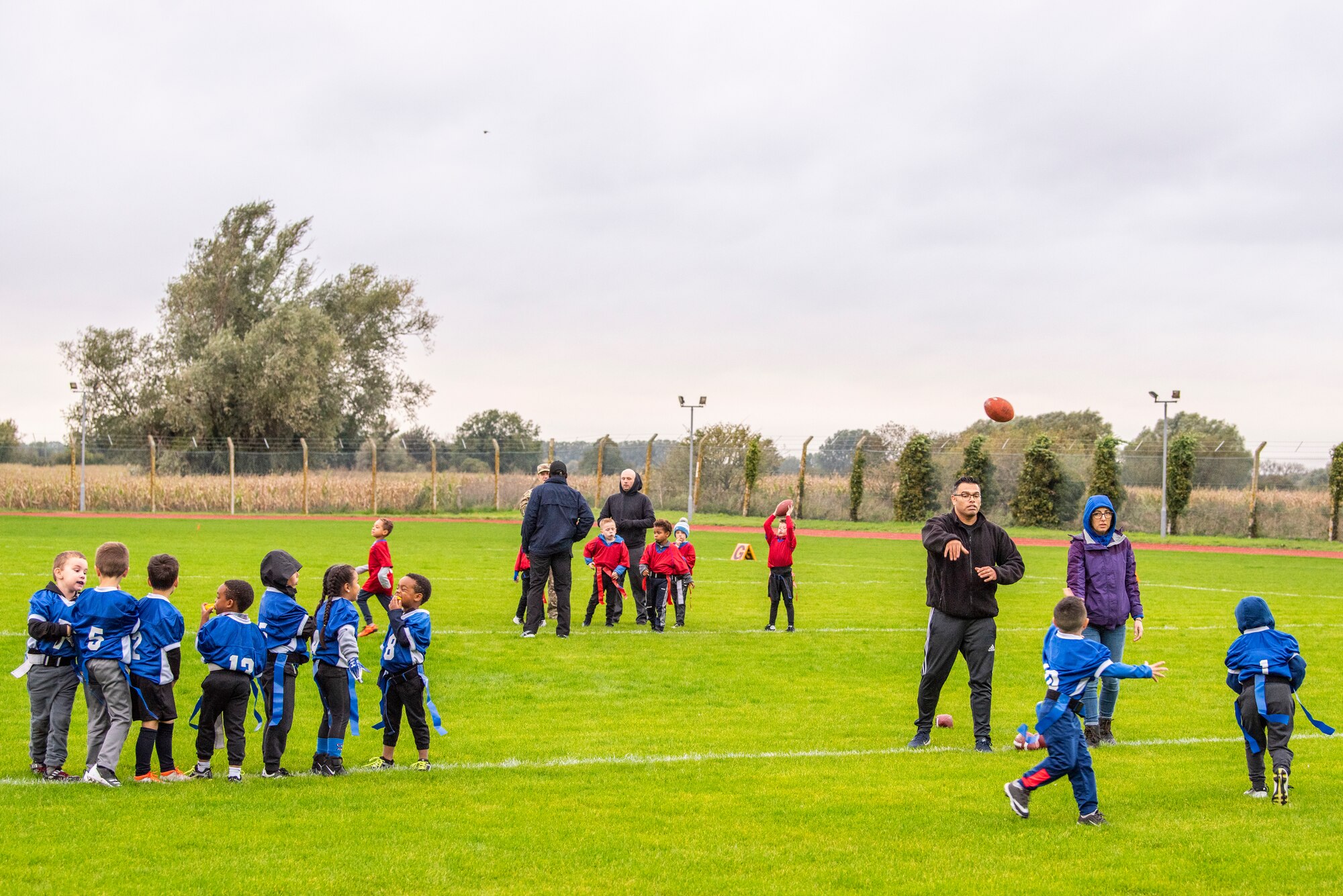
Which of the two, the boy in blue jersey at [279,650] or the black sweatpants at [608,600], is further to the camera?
the black sweatpants at [608,600]

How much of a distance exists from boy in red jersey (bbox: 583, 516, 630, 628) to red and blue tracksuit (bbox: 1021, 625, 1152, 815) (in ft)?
28.4

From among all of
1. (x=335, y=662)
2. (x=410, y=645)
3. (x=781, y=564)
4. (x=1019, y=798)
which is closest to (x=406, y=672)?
(x=410, y=645)

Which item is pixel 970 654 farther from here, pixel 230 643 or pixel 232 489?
pixel 232 489

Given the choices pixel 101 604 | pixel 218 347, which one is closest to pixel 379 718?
pixel 101 604

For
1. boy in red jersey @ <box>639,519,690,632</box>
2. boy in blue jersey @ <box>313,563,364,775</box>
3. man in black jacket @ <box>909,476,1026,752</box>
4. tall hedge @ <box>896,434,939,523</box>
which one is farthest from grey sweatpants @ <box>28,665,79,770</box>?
tall hedge @ <box>896,434,939,523</box>

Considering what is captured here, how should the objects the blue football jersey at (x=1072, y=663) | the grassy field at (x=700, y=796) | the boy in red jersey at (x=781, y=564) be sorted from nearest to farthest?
the grassy field at (x=700, y=796)
the blue football jersey at (x=1072, y=663)
the boy in red jersey at (x=781, y=564)

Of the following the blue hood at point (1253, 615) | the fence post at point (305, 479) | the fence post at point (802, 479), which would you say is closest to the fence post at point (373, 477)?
the fence post at point (305, 479)

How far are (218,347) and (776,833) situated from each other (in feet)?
185

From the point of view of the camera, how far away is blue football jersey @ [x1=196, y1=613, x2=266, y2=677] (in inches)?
282

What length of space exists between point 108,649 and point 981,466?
39881 mm

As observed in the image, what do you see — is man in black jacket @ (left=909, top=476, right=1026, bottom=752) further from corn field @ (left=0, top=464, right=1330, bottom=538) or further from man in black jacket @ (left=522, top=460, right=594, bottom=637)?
corn field @ (left=0, top=464, right=1330, bottom=538)

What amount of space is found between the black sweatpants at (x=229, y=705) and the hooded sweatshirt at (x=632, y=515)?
8.04 m

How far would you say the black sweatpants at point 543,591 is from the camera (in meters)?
13.6

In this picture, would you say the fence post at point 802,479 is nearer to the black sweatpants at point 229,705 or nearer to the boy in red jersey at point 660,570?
the boy in red jersey at point 660,570
